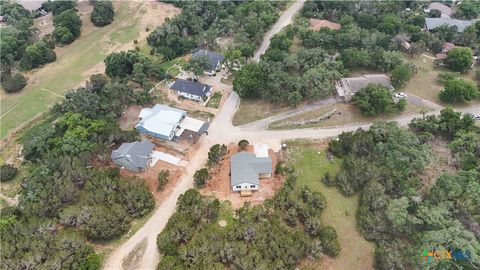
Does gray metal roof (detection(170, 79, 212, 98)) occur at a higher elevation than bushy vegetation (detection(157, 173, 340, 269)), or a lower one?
higher

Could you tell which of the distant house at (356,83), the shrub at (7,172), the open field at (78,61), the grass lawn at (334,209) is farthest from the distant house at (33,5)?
the distant house at (356,83)

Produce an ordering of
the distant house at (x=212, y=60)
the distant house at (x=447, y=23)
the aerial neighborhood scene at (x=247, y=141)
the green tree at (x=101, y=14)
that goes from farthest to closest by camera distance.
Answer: the green tree at (x=101, y=14), the distant house at (x=447, y=23), the distant house at (x=212, y=60), the aerial neighborhood scene at (x=247, y=141)

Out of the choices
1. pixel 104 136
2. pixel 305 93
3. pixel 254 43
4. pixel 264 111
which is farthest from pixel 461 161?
pixel 104 136

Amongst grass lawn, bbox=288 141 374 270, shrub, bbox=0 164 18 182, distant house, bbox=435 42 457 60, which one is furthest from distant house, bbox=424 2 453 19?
shrub, bbox=0 164 18 182

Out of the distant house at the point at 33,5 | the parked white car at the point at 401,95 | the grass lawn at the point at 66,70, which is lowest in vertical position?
the parked white car at the point at 401,95

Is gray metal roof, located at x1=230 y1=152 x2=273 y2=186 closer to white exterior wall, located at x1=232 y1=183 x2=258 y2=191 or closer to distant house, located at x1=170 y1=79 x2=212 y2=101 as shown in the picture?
white exterior wall, located at x1=232 y1=183 x2=258 y2=191

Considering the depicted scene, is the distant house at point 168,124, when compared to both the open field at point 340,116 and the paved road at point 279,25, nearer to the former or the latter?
the open field at point 340,116
